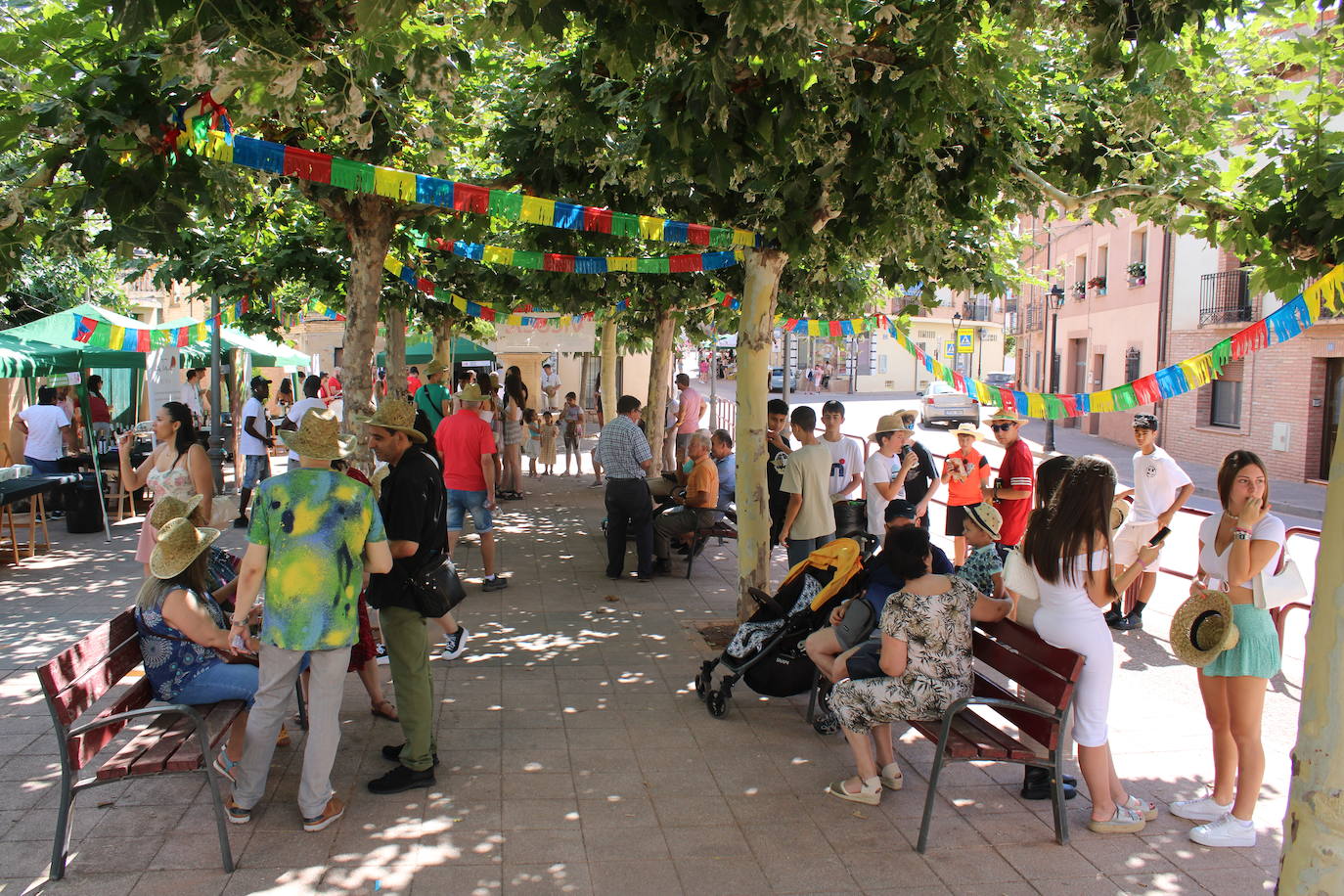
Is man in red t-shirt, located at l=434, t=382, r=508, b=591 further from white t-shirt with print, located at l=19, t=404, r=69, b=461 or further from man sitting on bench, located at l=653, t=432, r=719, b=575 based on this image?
white t-shirt with print, located at l=19, t=404, r=69, b=461

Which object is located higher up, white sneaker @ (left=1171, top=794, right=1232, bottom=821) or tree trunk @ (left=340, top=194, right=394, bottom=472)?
tree trunk @ (left=340, top=194, right=394, bottom=472)

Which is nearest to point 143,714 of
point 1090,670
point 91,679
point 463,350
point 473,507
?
point 91,679

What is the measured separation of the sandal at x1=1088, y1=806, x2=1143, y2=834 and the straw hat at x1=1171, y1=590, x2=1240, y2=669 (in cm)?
72

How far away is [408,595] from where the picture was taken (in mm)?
4812

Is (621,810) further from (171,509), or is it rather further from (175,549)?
(171,509)

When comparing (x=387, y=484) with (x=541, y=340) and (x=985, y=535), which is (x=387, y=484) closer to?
(x=985, y=535)

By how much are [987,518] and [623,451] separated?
13.2 ft

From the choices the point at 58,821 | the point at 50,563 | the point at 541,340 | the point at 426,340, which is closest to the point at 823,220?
the point at 58,821

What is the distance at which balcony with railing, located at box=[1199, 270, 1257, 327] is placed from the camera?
23.1m

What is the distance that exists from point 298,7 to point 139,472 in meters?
3.71

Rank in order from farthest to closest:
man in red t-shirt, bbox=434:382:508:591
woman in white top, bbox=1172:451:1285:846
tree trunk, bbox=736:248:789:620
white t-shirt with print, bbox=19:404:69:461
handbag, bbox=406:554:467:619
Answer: white t-shirt with print, bbox=19:404:69:461 → man in red t-shirt, bbox=434:382:508:591 → tree trunk, bbox=736:248:789:620 → handbag, bbox=406:554:467:619 → woman in white top, bbox=1172:451:1285:846

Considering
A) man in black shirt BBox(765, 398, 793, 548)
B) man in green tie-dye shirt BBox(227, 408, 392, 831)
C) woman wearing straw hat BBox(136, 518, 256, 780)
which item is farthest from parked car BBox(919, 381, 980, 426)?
woman wearing straw hat BBox(136, 518, 256, 780)

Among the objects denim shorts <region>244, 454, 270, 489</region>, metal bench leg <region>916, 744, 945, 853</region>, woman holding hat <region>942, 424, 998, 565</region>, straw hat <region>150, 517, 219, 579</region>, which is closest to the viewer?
metal bench leg <region>916, 744, 945, 853</region>

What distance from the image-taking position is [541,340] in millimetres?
18141
